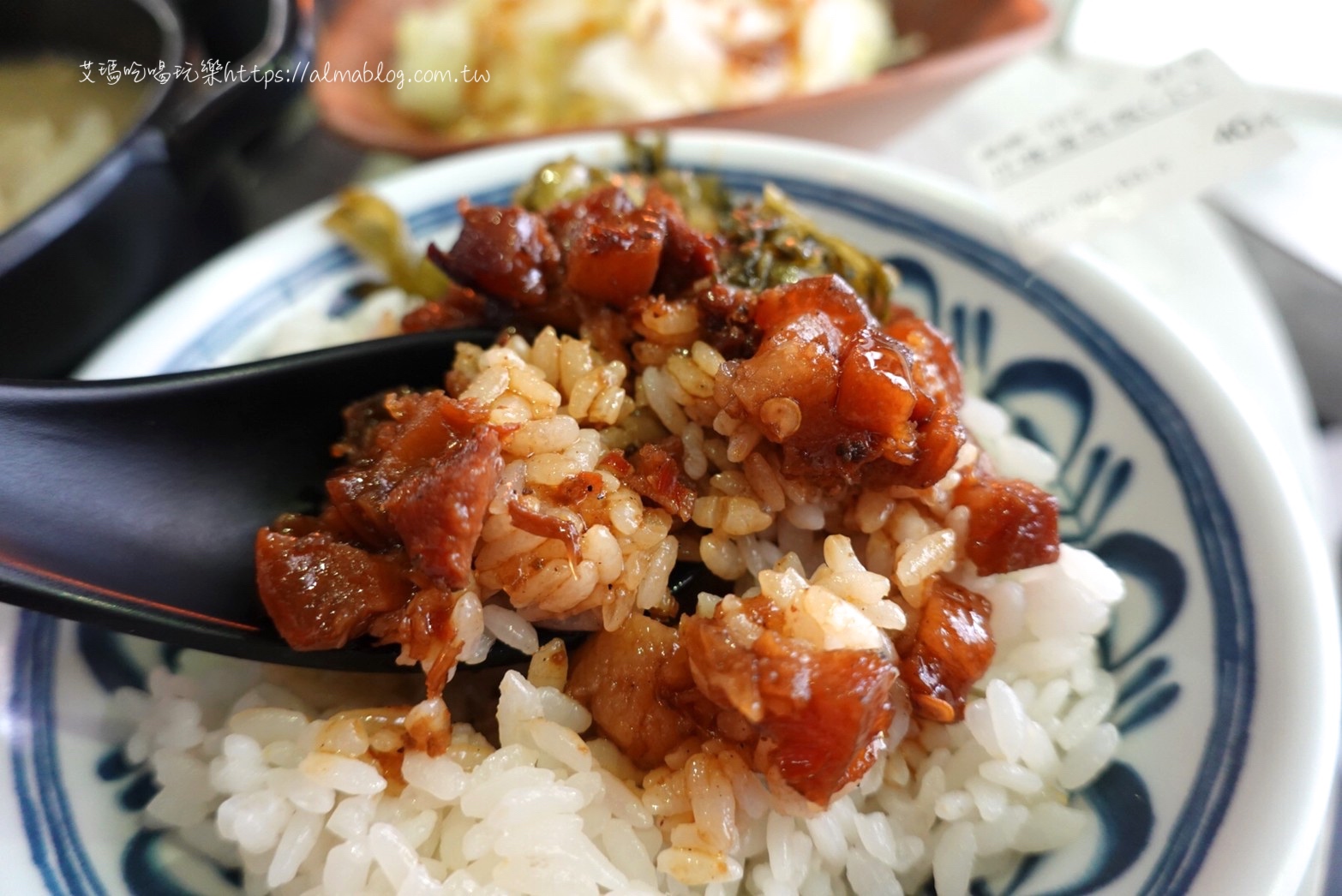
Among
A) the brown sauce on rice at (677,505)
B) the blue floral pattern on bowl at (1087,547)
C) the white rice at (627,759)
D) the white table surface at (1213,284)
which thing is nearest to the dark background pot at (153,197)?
the blue floral pattern on bowl at (1087,547)

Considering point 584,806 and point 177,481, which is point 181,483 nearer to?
point 177,481

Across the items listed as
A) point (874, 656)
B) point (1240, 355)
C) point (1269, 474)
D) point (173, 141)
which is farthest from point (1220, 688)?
point (173, 141)

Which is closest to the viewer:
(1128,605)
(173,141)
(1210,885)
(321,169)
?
(1210,885)

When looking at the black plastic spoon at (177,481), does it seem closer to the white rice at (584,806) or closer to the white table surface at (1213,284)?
the white rice at (584,806)

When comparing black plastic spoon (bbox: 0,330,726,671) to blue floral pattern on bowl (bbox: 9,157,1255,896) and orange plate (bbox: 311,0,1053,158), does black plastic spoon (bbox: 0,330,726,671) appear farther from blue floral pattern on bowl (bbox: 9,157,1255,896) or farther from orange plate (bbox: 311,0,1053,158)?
orange plate (bbox: 311,0,1053,158)

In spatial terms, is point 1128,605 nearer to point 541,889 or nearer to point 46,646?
point 541,889

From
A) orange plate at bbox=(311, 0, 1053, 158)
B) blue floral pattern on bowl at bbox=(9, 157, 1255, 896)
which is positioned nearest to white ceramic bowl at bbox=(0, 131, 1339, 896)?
blue floral pattern on bowl at bbox=(9, 157, 1255, 896)
